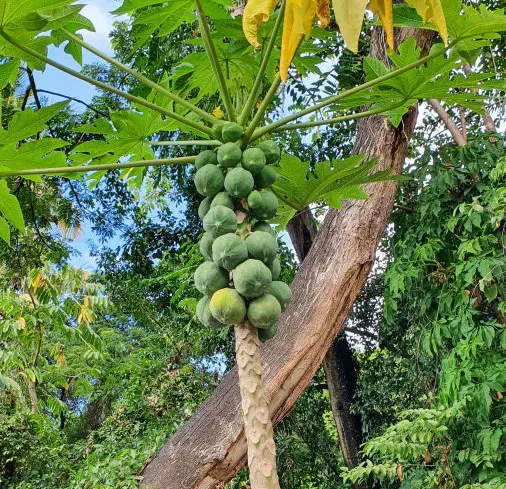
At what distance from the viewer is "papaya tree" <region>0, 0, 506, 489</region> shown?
41.4 inches

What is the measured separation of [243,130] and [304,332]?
170cm

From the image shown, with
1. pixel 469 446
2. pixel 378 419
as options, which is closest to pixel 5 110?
pixel 469 446

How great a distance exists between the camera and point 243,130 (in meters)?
1.21

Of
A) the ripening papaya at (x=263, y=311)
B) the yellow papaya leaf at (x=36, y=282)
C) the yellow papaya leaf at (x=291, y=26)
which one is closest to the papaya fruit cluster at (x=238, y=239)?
the ripening papaya at (x=263, y=311)

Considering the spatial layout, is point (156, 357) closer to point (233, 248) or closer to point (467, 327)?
point (467, 327)

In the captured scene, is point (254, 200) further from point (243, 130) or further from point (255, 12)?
point (255, 12)

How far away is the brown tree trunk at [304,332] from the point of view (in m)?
2.62

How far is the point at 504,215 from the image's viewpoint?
3.39 meters

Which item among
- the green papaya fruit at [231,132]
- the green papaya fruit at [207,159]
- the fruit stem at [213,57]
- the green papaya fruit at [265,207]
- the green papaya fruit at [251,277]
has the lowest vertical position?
the green papaya fruit at [251,277]

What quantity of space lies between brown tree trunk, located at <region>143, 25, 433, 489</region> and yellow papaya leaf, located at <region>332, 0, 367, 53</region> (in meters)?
2.04

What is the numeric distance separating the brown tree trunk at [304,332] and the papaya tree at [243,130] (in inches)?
47.2

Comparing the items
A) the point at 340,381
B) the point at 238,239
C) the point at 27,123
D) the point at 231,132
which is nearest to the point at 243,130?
the point at 231,132

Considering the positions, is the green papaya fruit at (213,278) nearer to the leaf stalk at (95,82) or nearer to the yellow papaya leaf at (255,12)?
the leaf stalk at (95,82)

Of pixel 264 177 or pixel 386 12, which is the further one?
Result: pixel 264 177
